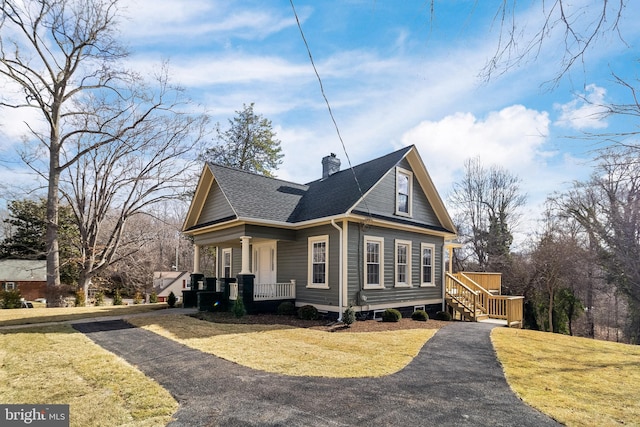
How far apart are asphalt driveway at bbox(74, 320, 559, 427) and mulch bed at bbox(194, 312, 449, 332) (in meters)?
3.74

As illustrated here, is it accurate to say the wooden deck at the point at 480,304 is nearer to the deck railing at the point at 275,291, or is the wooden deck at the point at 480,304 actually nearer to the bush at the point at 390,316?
the bush at the point at 390,316

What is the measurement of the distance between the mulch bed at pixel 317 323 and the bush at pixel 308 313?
194 millimetres

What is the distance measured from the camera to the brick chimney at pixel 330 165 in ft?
59.4

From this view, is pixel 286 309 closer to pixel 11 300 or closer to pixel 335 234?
pixel 335 234

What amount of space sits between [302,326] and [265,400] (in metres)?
6.42

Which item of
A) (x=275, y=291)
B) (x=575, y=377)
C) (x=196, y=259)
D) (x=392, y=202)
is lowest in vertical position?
(x=575, y=377)

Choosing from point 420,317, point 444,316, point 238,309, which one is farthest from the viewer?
point 444,316

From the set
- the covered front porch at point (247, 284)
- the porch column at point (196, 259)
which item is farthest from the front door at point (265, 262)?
the porch column at point (196, 259)

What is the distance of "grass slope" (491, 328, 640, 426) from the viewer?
4570 millimetres

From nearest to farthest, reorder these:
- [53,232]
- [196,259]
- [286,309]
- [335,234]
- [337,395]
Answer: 1. [337,395]
2. [335,234]
3. [286,309]
4. [196,259]
5. [53,232]

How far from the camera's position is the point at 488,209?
1230 inches

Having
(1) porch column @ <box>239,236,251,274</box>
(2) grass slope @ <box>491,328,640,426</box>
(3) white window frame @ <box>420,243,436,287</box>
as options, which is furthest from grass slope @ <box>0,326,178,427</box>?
(3) white window frame @ <box>420,243,436,287</box>

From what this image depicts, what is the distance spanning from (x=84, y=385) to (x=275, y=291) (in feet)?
28.0

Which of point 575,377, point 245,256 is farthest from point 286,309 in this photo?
point 575,377
